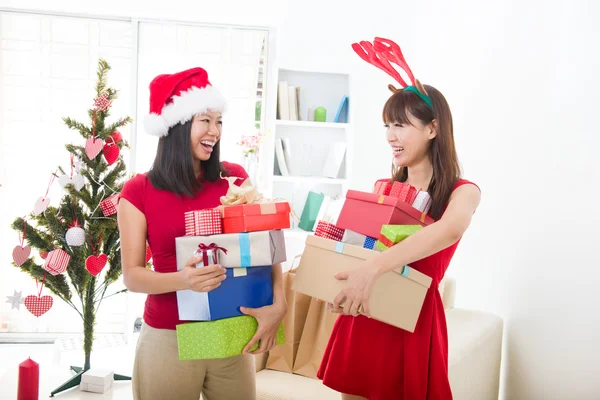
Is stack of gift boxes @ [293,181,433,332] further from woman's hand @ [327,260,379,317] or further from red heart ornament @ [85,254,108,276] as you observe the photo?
red heart ornament @ [85,254,108,276]

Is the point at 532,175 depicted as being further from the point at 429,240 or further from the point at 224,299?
the point at 224,299

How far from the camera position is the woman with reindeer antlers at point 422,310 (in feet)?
4.55

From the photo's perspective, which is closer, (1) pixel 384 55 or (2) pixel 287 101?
(1) pixel 384 55

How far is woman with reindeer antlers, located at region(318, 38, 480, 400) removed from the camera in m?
1.39

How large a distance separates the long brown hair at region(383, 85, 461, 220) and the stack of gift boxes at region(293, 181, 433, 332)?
0.13ft

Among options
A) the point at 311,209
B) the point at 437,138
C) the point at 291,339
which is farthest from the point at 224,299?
the point at 311,209

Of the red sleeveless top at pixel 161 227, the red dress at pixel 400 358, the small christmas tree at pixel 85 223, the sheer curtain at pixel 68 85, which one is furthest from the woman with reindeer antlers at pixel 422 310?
the sheer curtain at pixel 68 85

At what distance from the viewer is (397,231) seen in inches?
52.1

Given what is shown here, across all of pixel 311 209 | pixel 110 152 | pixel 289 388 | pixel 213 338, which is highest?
pixel 110 152

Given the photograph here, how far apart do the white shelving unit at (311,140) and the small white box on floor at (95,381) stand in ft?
4.82

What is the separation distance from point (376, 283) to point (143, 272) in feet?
1.85

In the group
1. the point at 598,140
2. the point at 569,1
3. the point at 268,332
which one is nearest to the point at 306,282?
the point at 268,332

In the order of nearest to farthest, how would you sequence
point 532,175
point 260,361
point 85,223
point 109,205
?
point 532,175
point 260,361
point 109,205
point 85,223

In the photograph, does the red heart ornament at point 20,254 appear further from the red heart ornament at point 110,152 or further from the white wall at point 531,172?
the white wall at point 531,172
